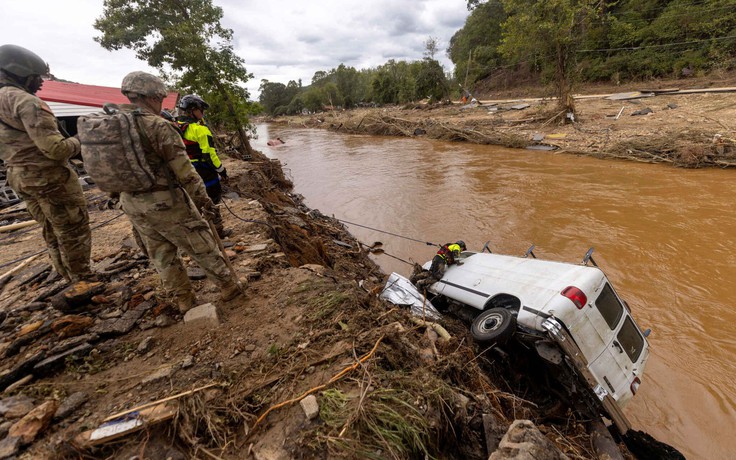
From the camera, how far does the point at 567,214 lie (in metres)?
8.08

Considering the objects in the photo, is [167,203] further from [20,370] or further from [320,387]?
[320,387]

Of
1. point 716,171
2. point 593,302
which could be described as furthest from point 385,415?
point 716,171

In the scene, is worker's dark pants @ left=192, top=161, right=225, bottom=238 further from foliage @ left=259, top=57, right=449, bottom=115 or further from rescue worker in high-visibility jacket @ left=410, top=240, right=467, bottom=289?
foliage @ left=259, top=57, right=449, bottom=115

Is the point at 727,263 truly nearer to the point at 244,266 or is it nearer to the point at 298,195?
the point at 244,266

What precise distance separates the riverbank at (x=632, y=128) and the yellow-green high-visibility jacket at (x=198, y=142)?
13.7 m

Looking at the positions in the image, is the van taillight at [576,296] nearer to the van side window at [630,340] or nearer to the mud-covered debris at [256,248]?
the van side window at [630,340]

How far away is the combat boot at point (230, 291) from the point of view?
118 inches

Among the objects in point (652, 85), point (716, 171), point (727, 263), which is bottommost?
point (727, 263)

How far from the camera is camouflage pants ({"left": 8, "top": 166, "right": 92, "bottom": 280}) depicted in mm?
2930

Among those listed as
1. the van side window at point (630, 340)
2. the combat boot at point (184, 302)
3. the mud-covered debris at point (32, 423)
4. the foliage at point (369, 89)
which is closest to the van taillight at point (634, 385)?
the van side window at point (630, 340)

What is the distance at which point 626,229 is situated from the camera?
23.0 ft

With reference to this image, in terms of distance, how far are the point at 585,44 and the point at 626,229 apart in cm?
2715

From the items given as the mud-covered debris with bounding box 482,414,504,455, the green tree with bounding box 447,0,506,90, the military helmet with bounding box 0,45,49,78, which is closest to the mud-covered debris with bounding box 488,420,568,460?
the mud-covered debris with bounding box 482,414,504,455

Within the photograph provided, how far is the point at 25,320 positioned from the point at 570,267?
17.6 feet
